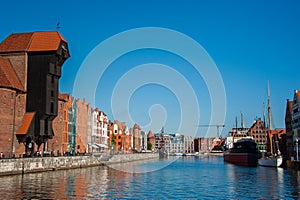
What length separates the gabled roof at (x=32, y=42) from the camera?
69.5 metres

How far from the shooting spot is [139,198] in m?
33.5

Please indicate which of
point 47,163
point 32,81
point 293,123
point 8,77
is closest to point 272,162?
point 293,123

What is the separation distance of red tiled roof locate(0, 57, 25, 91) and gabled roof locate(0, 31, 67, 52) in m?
3.82

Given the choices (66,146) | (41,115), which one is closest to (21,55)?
(41,115)

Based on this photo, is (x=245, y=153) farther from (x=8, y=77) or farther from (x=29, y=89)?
(x=8, y=77)

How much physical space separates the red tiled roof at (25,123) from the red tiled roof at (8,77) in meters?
5.02

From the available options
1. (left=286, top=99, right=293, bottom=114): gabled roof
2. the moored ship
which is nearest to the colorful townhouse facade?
(left=286, top=99, right=293, bottom=114): gabled roof

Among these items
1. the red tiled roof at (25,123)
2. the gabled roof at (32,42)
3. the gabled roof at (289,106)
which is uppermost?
the gabled roof at (32,42)

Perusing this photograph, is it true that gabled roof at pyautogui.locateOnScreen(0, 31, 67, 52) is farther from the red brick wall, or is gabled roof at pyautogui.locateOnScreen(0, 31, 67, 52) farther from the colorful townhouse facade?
the colorful townhouse facade

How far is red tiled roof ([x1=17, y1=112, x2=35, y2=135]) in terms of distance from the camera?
65.0 meters

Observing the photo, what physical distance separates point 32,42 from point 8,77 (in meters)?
9.54

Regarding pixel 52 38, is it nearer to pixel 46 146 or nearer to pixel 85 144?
pixel 46 146

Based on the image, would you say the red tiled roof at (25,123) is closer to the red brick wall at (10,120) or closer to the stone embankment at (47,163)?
the red brick wall at (10,120)

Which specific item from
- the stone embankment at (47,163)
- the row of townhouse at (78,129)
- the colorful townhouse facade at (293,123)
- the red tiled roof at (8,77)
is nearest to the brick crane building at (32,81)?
the red tiled roof at (8,77)
